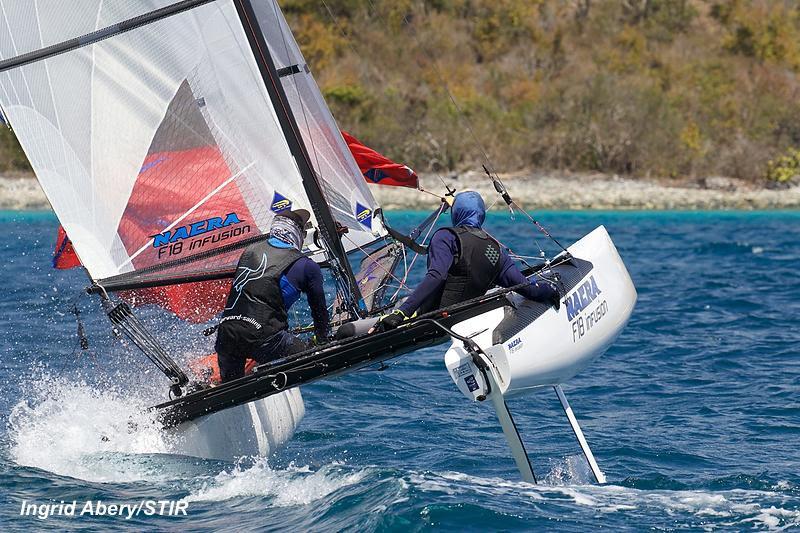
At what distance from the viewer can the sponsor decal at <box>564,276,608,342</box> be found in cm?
566

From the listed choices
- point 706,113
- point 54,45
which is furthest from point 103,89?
point 706,113

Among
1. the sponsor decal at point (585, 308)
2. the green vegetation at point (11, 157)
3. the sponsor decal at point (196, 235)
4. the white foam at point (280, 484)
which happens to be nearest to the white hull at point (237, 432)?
the white foam at point (280, 484)

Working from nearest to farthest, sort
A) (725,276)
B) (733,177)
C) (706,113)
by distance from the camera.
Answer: (725,276) < (733,177) < (706,113)

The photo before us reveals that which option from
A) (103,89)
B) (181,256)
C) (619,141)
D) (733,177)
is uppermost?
(103,89)

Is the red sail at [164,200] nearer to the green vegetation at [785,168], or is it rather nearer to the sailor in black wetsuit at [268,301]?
the sailor in black wetsuit at [268,301]

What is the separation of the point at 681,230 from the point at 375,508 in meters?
16.9

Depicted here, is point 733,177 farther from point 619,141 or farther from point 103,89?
point 103,89

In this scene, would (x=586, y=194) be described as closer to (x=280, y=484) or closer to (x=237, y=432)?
(x=237, y=432)

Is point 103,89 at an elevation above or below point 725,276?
above

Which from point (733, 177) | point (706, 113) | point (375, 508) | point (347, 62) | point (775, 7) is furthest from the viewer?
point (775, 7)

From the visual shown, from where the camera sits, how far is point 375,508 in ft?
16.4

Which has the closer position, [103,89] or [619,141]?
[103,89]

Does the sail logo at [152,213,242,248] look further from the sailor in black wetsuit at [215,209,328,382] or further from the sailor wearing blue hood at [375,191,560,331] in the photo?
the sailor wearing blue hood at [375,191,560,331]

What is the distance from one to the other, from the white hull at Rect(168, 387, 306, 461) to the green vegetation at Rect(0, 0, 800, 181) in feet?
65.5
